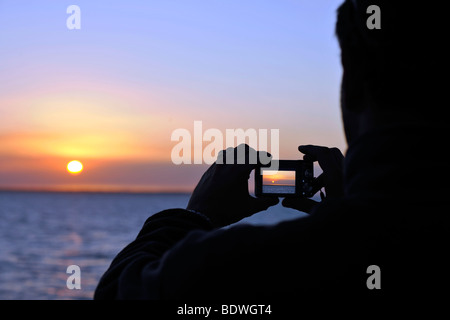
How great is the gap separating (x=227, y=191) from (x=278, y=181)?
56 centimetres

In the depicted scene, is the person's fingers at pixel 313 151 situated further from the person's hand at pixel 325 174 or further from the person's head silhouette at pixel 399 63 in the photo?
the person's head silhouette at pixel 399 63

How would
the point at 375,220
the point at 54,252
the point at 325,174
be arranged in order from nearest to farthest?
the point at 375,220, the point at 325,174, the point at 54,252

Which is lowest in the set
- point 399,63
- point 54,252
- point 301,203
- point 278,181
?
point 54,252

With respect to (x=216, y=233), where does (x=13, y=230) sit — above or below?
below

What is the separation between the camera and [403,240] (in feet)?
4.67

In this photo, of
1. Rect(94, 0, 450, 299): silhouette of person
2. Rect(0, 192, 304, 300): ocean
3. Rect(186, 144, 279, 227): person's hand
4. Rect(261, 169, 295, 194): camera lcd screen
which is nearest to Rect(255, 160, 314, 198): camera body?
Rect(261, 169, 295, 194): camera lcd screen

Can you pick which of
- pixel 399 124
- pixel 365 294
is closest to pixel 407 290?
pixel 365 294

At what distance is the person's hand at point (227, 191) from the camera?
213cm

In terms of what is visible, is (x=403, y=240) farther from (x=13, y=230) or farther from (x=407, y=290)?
(x=13, y=230)

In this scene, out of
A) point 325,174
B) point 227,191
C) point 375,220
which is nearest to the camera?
point 375,220

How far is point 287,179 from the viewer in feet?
8.78

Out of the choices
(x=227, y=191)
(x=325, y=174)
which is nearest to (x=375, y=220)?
(x=227, y=191)

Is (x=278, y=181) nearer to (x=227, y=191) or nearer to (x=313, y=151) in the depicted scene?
(x=313, y=151)
